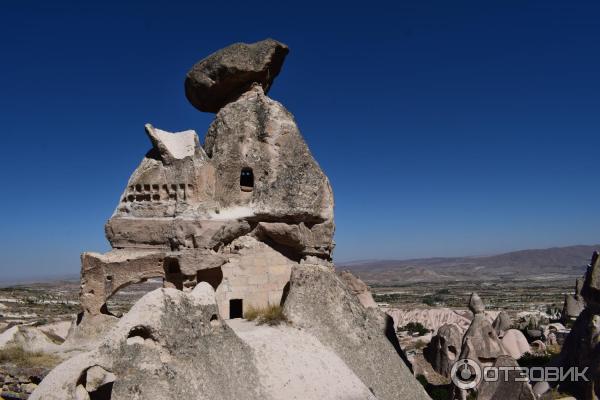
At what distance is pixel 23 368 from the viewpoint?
9195 mm

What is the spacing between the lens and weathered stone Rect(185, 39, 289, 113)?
11477mm

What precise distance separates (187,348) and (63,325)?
11089mm

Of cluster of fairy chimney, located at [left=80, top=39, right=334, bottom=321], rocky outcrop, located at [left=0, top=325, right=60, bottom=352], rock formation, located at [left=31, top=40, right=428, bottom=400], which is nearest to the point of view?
rock formation, located at [left=31, top=40, right=428, bottom=400]

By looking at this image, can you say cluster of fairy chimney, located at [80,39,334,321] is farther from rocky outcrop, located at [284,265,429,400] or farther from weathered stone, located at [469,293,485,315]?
weathered stone, located at [469,293,485,315]

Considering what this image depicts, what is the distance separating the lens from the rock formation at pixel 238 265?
20.4 feet

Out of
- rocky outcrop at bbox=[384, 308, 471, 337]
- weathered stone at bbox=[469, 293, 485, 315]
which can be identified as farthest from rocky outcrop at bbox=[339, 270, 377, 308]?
rocky outcrop at bbox=[384, 308, 471, 337]

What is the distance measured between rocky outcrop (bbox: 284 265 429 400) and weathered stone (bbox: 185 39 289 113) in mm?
4986

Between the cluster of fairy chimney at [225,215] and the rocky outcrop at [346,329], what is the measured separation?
162 centimetres

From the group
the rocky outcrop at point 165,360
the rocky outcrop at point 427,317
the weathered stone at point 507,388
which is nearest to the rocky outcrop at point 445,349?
the weathered stone at point 507,388

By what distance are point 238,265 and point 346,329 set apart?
2718mm

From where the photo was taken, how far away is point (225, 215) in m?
10.2

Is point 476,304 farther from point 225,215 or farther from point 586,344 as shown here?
point 225,215

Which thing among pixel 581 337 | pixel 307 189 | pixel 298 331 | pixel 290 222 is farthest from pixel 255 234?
pixel 581 337

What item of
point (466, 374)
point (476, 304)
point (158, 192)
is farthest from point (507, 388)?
point (158, 192)
